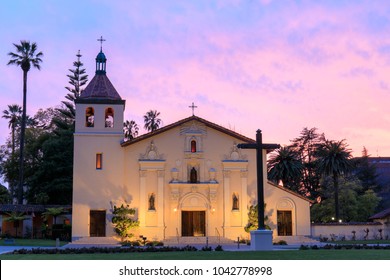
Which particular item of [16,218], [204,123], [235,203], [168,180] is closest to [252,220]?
[235,203]

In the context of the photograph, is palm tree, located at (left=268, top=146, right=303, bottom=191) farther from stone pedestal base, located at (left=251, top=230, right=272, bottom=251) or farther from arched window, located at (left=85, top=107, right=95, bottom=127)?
stone pedestal base, located at (left=251, top=230, right=272, bottom=251)

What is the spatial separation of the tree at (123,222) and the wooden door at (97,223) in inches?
39.4

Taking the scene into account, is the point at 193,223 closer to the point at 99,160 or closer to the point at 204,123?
the point at 204,123

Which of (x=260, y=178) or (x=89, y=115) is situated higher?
(x=89, y=115)

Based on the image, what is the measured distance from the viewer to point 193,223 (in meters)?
39.4

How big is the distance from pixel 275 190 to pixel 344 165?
677 inches

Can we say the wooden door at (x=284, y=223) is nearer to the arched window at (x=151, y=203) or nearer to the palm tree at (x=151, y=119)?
the arched window at (x=151, y=203)

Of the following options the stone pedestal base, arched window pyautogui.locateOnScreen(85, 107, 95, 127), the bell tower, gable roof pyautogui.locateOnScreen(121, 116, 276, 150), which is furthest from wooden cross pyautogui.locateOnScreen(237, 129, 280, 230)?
arched window pyautogui.locateOnScreen(85, 107, 95, 127)

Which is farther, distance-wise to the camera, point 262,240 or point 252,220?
point 252,220

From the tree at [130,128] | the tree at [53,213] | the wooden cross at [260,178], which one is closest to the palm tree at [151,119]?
the tree at [130,128]

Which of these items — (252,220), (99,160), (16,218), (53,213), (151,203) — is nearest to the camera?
(252,220)

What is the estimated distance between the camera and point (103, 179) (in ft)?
127

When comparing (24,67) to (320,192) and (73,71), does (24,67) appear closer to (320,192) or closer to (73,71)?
(73,71)

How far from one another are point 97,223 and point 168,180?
5.69 m
